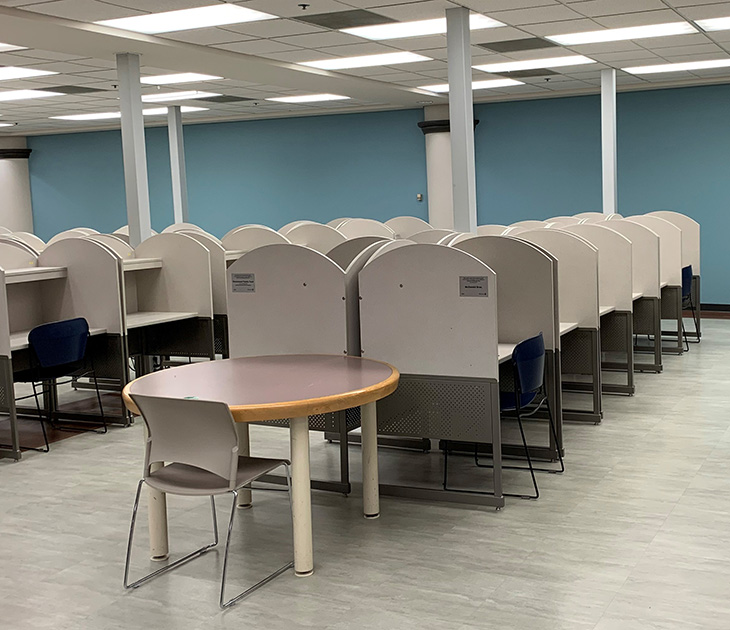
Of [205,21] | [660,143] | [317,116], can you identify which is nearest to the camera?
[205,21]

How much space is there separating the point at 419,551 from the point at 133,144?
5.53 meters

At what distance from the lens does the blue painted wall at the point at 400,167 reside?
11.6 meters

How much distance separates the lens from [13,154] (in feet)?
53.7

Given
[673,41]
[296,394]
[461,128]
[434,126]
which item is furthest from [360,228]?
[296,394]

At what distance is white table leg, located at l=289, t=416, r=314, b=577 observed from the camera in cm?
338

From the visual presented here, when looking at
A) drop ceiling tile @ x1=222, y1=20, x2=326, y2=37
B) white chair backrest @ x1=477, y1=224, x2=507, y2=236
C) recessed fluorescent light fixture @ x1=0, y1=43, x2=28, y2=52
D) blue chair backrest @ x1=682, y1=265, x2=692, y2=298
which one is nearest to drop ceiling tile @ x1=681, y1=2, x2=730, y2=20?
blue chair backrest @ x1=682, y1=265, x2=692, y2=298

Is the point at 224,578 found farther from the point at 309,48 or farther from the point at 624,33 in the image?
the point at 624,33

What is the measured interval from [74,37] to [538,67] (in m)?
5.22

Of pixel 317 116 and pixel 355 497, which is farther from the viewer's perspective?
pixel 317 116

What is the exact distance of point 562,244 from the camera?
5.62m

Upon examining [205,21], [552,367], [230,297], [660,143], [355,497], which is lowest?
[355,497]

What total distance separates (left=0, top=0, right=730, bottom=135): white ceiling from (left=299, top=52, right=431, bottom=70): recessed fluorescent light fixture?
18cm

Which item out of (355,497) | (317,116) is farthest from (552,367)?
(317,116)

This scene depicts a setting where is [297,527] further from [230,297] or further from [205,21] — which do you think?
[205,21]
